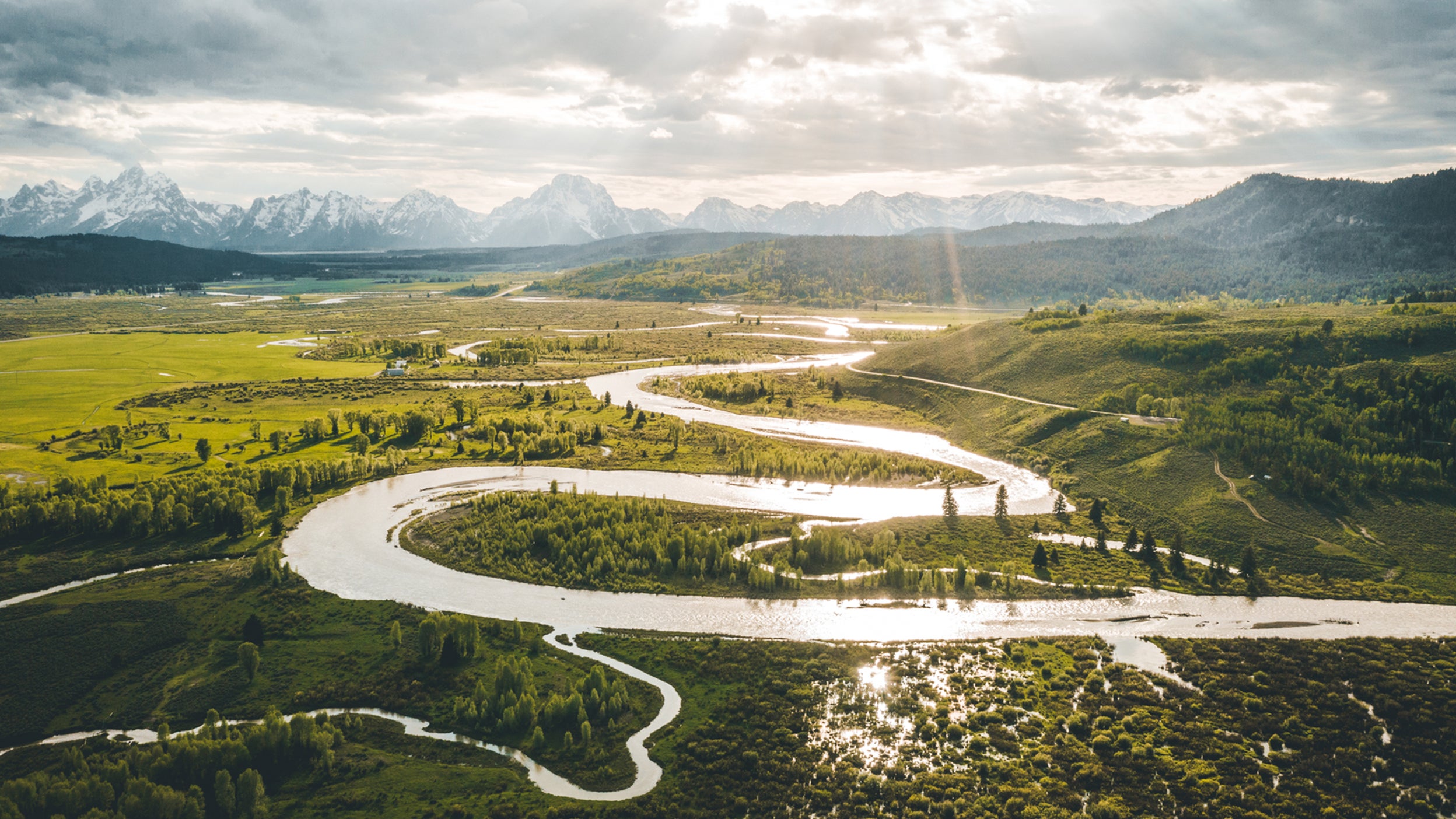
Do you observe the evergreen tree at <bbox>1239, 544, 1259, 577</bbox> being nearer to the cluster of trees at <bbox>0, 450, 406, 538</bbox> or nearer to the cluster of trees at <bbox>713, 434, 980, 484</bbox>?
the cluster of trees at <bbox>713, 434, 980, 484</bbox>

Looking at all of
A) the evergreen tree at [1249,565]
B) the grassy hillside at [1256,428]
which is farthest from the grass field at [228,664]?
the grassy hillside at [1256,428]

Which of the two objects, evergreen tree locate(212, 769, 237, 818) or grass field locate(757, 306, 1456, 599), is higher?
grass field locate(757, 306, 1456, 599)

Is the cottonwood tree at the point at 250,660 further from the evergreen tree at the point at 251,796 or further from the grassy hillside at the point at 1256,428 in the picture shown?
the grassy hillside at the point at 1256,428

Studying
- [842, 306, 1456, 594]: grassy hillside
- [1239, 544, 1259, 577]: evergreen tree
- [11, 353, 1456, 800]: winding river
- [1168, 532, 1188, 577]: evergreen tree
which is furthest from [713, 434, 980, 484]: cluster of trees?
[1239, 544, 1259, 577]: evergreen tree

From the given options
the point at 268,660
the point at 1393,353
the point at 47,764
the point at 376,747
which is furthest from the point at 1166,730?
the point at 1393,353

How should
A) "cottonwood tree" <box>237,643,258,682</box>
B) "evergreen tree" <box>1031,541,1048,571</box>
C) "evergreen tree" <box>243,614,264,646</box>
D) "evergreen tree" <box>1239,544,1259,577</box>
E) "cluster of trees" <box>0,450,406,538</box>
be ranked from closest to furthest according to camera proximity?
1. "cottonwood tree" <box>237,643,258,682</box>
2. "evergreen tree" <box>243,614,264,646</box>
3. "evergreen tree" <box>1239,544,1259,577</box>
4. "evergreen tree" <box>1031,541,1048,571</box>
5. "cluster of trees" <box>0,450,406,538</box>

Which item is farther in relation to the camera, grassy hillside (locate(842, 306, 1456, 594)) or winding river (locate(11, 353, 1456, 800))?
grassy hillside (locate(842, 306, 1456, 594))

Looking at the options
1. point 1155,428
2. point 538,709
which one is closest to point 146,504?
point 538,709

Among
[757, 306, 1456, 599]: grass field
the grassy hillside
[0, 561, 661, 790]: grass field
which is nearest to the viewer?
[0, 561, 661, 790]: grass field

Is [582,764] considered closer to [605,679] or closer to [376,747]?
[605,679]
